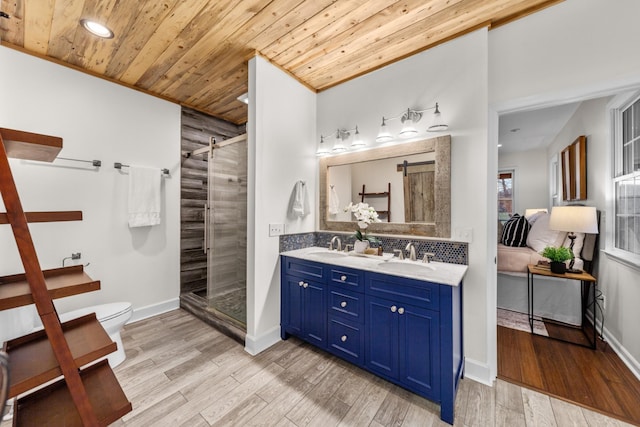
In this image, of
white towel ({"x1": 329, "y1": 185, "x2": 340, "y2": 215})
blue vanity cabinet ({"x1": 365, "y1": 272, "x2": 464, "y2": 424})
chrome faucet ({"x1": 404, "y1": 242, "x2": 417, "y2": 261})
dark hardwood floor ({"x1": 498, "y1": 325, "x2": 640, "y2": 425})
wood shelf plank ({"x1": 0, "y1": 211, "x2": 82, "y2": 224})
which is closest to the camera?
wood shelf plank ({"x1": 0, "y1": 211, "x2": 82, "y2": 224})

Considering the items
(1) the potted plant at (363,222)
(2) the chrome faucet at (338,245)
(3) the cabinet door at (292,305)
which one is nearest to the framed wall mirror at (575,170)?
(1) the potted plant at (363,222)

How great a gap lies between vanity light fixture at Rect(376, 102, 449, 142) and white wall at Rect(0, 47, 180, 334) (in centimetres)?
252

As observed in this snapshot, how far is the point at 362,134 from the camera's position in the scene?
8.45 ft

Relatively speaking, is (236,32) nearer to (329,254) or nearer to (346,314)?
(329,254)

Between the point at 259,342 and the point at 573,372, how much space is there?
98.6 inches

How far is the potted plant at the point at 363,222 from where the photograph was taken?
7.75 ft

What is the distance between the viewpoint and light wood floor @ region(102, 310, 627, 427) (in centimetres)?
156

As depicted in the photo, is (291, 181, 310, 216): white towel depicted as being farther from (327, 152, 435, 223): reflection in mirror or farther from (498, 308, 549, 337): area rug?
(498, 308, 549, 337): area rug

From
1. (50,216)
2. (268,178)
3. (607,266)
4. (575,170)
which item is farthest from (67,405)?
(575,170)

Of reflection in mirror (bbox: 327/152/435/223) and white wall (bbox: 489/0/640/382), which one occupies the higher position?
white wall (bbox: 489/0/640/382)

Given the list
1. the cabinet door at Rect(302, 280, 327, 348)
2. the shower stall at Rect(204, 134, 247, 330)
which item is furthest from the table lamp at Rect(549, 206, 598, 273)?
the shower stall at Rect(204, 134, 247, 330)

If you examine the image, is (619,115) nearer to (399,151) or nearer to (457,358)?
(399,151)

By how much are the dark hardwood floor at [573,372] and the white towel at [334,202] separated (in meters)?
1.92

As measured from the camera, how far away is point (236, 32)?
2004 millimetres
